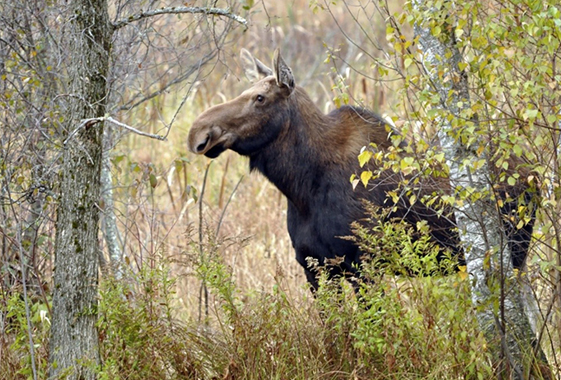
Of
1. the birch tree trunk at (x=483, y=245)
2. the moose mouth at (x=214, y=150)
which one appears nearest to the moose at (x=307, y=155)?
the moose mouth at (x=214, y=150)

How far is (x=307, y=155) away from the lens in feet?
20.6

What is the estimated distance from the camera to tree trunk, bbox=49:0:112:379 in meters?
4.64

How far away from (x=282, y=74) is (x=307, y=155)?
62 cm

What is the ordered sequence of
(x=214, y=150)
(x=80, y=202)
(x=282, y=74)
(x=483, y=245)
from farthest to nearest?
(x=282, y=74), (x=214, y=150), (x=483, y=245), (x=80, y=202)

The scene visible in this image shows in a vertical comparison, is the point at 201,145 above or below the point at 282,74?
below

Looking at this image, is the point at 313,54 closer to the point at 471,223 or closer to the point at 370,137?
the point at 370,137

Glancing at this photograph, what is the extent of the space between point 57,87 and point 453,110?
9.46 feet

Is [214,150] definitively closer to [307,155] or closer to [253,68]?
[307,155]

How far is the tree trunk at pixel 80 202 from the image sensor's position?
4.64 metres

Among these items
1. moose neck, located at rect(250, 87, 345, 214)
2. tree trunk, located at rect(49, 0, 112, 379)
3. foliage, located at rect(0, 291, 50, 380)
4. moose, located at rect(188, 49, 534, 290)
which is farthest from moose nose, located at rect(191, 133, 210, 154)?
foliage, located at rect(0, 291, 50, 380)

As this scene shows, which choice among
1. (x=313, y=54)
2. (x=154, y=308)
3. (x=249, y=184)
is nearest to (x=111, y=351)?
(x=154, y=308)

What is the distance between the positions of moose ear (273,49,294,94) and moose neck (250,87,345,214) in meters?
0.15

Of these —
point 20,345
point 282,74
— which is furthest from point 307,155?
point 20,345

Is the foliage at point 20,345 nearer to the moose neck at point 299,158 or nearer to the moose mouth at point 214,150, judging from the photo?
the moose mouth at point 214,150
